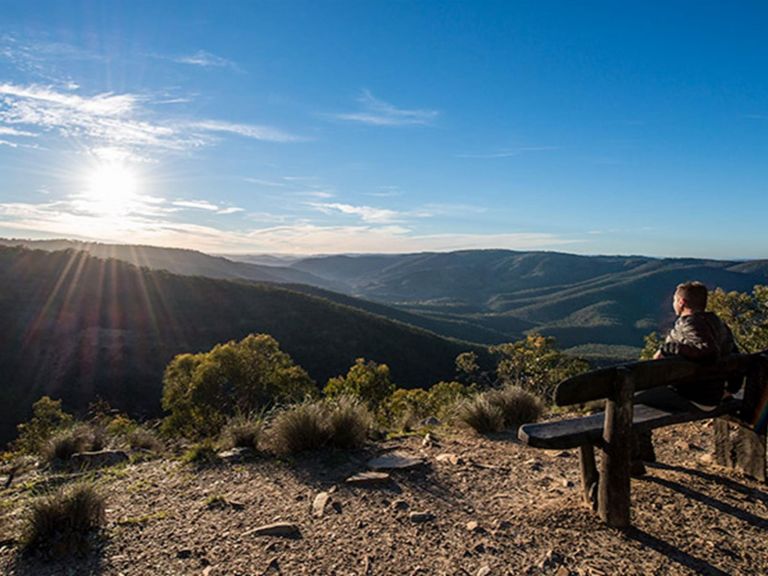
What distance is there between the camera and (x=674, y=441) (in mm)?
5367

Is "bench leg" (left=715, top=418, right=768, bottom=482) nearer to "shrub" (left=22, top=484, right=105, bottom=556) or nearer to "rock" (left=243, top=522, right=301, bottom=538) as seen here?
"rock" (left=243, top=522, right=301, bottom=538)

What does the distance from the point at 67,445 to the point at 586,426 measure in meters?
A: 6.39

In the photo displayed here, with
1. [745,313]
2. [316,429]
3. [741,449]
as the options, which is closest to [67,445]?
[316,429]

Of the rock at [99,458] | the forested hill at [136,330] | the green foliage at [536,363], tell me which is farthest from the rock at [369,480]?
the forested hill at [136,330]

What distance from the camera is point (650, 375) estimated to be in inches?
132

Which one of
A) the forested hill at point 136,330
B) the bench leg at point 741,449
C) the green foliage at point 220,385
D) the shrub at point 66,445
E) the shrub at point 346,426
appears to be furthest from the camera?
the forested hill at point 136,330

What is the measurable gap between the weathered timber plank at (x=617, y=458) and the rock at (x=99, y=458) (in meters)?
5.53

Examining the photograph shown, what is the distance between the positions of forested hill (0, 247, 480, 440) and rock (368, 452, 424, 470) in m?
38.3

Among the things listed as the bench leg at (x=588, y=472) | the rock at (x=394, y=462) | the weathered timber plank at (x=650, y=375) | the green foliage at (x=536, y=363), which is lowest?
the green foliage at (x=536, y=363)

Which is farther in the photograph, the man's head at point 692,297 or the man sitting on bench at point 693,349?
the man's head at point 692,297

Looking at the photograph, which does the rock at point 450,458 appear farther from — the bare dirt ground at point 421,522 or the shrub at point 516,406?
the shrub at point 516,406

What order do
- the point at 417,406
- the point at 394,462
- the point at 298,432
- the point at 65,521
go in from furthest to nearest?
the point at 417,406 → the point at 298,432 → the point at 394,462 → the point at 65,521

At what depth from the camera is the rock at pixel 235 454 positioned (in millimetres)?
5160

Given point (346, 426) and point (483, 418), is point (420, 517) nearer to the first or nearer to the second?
point (346, 426)
